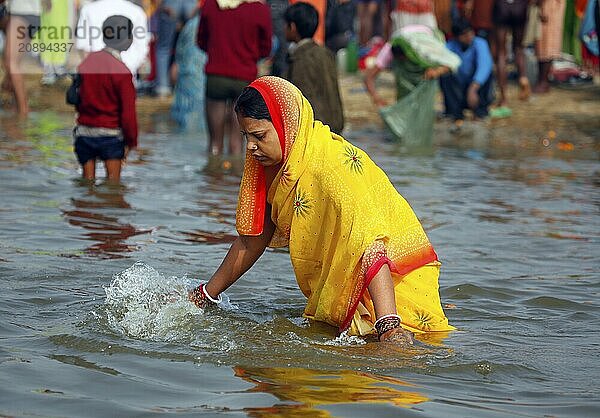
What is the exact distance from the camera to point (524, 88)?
49.3ft

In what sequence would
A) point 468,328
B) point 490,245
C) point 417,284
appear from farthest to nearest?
point 490,245, point 468,328, point 417,284

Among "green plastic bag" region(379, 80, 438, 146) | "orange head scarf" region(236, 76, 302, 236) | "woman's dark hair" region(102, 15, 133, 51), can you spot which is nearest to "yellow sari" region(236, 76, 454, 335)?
"orange head scarf" region(236, 76, 302, 236)

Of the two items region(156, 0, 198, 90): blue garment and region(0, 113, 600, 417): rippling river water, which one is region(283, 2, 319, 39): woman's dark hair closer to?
region(0, 113, 600, 417): rippling river water

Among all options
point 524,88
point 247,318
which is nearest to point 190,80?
point 524,88

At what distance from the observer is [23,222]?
732 centimetres

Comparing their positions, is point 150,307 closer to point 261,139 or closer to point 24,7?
point 261,139

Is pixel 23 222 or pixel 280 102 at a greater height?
pixel 280 102

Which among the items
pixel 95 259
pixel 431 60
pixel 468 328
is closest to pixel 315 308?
pixel 468 328

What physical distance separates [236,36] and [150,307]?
5865mm

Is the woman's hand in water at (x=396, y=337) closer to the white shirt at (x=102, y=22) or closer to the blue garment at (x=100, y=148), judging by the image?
the blue garment at (x=100, y=148)

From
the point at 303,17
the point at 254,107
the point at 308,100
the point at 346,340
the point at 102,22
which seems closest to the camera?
the point at 254,107

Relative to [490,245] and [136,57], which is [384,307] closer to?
[490,245]

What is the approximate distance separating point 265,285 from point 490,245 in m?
1.85

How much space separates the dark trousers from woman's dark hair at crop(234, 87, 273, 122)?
9.68 meters
